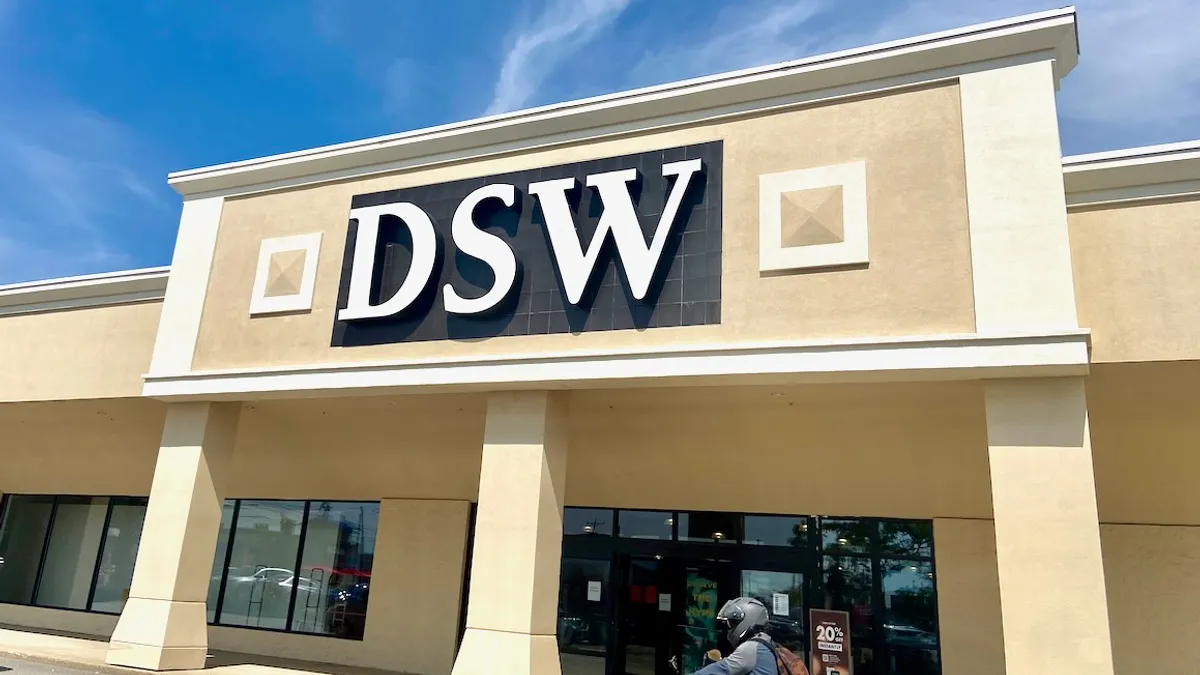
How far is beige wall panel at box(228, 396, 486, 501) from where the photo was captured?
14.8 meters

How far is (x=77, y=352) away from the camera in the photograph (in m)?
16.8

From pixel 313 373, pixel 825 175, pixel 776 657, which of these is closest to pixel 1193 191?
pixel 825 175

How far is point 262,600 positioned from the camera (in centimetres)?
1848

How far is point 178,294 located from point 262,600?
7.33 m

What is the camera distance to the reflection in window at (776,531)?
582 inches

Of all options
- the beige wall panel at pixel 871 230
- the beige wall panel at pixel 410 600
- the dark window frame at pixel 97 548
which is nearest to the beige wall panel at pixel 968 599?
the beige wall panel at pixel 871 230

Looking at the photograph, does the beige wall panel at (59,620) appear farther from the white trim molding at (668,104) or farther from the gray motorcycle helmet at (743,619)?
the gray motorcycle helmet at (743,619)

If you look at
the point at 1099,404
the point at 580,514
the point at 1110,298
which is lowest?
the point at 580,514

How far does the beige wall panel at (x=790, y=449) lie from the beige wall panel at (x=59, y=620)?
12863 millimetres

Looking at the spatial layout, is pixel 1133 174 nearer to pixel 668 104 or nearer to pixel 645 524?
pixel 668 104

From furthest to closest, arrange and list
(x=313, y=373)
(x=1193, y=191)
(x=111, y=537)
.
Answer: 1. (x=111, y=537)
2. (x=313, y=373)
3. (x=1193, y=191)

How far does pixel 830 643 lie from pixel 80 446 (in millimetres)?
17666

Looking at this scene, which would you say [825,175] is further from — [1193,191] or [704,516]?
[704,516]

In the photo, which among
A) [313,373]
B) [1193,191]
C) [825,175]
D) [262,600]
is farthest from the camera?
[262,600]
